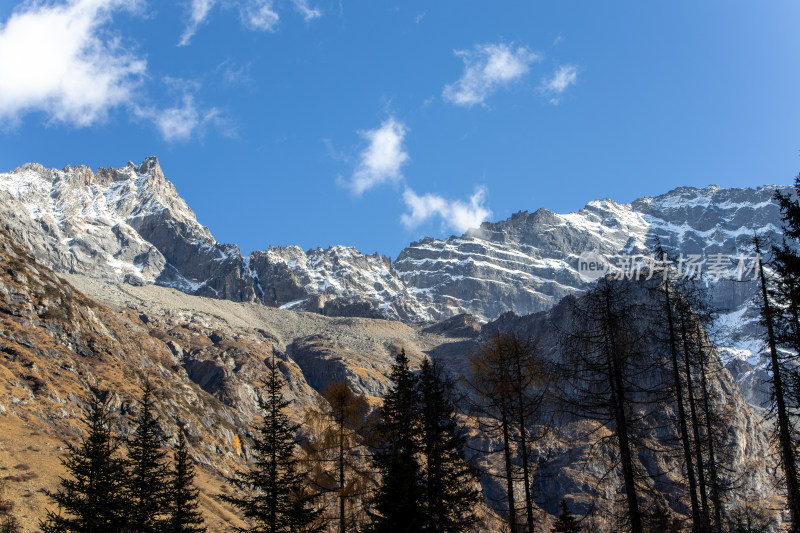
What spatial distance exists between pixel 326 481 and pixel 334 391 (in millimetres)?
4028

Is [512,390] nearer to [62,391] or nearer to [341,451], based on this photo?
[341,451]

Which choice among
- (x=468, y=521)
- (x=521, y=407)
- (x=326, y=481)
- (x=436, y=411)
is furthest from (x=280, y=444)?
(x=521, y=407)

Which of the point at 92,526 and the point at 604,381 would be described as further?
the point at 92,526

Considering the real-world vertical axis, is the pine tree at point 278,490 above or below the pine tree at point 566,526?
above

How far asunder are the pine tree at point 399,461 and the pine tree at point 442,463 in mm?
569

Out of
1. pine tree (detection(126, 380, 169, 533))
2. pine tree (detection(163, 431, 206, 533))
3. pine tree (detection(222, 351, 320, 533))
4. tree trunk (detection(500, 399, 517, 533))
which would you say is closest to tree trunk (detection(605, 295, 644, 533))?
tree trunk (detection(500, 399, 517, 533))

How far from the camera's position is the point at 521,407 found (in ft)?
80.0

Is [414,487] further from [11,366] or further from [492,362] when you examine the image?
[11,366]

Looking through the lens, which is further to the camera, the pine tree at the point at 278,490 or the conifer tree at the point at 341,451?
the conifer tree at the point at 341,451

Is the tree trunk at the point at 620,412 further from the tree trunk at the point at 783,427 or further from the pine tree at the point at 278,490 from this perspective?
the pine tree at the point at 278,490

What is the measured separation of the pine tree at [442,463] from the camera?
2648 cm

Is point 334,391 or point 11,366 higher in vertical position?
point 11,366

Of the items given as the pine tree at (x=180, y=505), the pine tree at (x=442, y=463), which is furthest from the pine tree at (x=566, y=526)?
the pine tree at (x=180, y=505)

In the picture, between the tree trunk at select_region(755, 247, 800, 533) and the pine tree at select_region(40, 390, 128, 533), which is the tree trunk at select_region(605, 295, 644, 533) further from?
the pine tree at select_region(40, 390, 128, 533)
